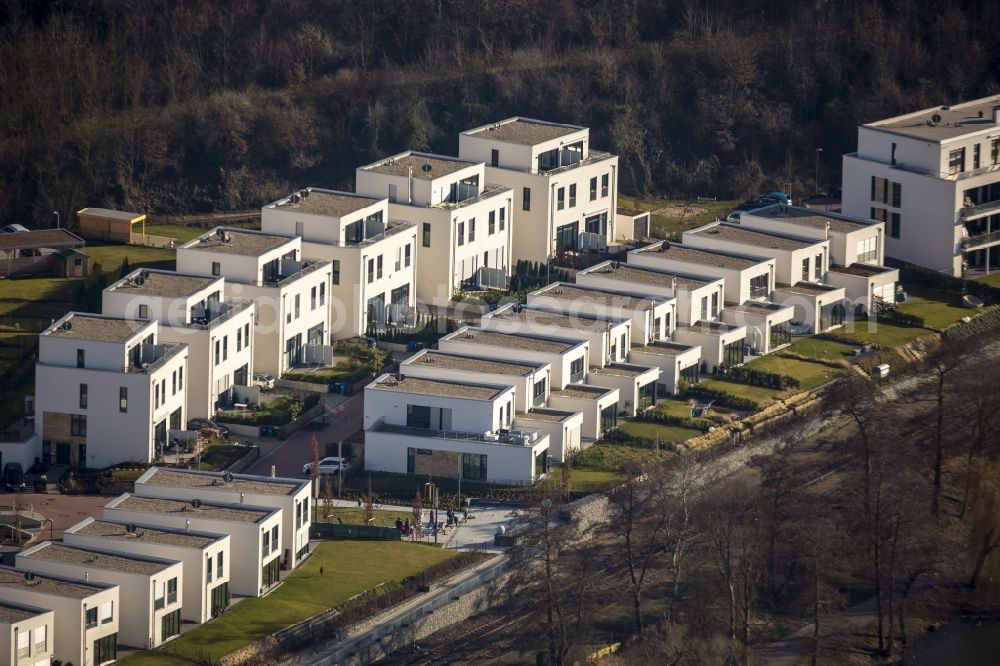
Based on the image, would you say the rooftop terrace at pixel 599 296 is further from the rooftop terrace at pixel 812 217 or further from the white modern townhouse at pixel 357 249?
the rooftop terrace at pixel 812 217

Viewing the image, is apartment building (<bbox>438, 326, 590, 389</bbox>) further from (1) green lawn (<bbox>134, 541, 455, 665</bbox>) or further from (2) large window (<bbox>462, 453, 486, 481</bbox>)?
(1) green lawn (<bbox>134, 541, 455, 665</bbox>)

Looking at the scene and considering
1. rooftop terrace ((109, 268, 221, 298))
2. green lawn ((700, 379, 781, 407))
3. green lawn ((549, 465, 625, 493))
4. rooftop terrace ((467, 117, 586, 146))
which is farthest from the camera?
rooftop terrace ((467, 117, 586, 146))

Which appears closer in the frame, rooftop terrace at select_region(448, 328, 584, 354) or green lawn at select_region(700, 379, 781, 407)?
rooftop terrace at select_region(448, 328, 584, 354)

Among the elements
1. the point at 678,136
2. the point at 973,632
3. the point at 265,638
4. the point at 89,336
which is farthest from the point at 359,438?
the point at 678,136

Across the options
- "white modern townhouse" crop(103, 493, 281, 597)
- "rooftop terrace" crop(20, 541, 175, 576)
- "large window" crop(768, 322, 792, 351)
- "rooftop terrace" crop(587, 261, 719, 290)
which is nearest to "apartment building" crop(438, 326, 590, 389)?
"rooftop terrace" crop(587, 261, 719, 290)

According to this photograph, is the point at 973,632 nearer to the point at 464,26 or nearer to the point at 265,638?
the point at 265,638

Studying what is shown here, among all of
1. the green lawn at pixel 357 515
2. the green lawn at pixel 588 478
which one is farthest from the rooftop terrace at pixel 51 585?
the green lawn at pixel 588 478

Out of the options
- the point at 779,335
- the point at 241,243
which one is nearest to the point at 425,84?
the point at 241,243

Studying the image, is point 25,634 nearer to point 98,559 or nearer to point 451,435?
point 98,559
